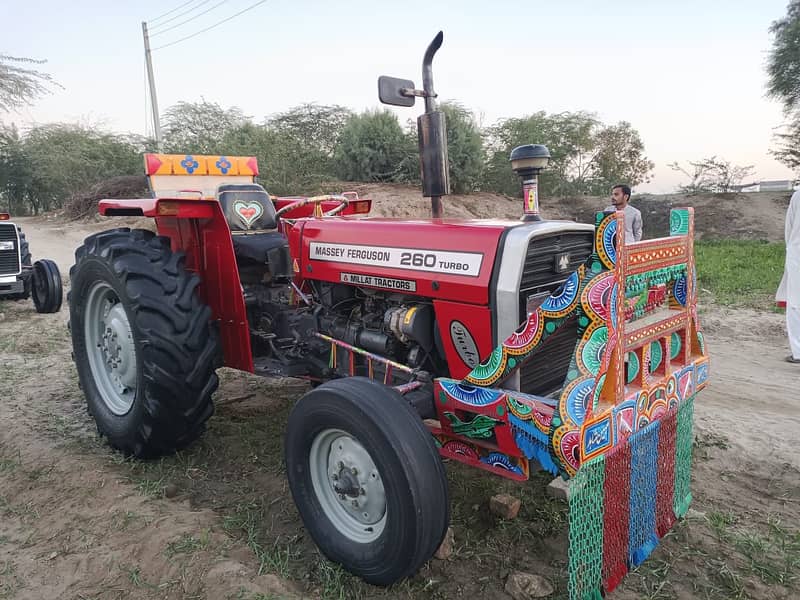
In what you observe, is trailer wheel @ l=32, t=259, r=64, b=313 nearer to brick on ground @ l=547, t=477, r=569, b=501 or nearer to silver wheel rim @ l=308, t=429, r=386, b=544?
silver wheel rim @ l=308, t=429, r=386, b=544

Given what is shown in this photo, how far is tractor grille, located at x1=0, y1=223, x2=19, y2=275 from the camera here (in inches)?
310

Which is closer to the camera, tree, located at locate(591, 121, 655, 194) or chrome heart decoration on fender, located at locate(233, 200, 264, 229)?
chrome heart decoration on fender, located at locate(233, 200, 264, 229)

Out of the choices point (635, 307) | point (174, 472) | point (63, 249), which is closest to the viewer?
point (635, 307)

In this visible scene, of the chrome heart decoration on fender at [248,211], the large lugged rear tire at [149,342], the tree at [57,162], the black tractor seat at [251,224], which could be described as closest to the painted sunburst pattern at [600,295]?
the black tractor seat at [251,224]

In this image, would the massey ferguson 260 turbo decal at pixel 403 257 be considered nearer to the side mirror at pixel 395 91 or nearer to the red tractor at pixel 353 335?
the red tractor at pixel 353 335

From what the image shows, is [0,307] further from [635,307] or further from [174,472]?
[635,307]

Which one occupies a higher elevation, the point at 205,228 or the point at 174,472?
the point at 205,228

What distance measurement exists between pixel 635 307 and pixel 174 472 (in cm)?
252

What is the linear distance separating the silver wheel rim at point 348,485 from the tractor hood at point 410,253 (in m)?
0.75

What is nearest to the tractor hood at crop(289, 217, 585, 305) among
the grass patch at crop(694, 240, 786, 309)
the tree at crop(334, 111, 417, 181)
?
the grass patch at crop(694, 240, 786, 309)

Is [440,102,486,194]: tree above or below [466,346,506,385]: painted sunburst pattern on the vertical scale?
above

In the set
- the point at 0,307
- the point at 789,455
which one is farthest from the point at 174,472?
the point at 0,307

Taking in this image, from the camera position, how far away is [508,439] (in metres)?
2.28

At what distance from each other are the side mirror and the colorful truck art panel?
1577 mm
